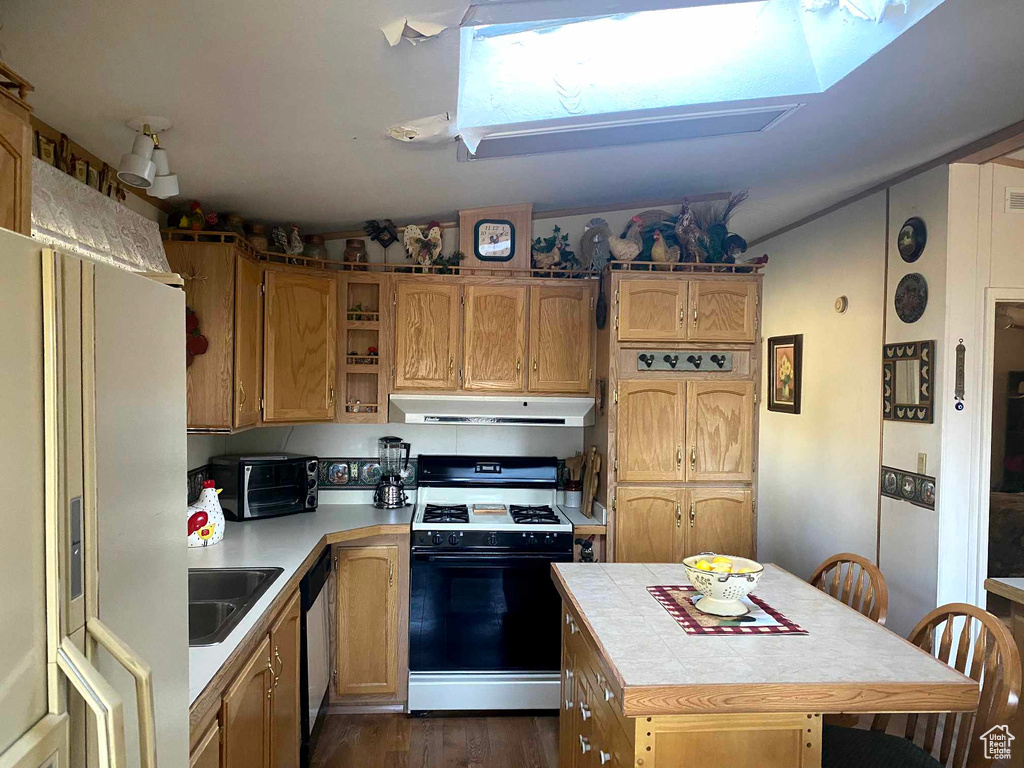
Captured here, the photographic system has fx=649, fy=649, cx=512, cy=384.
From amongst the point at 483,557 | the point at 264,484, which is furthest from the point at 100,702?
the point at 264,484

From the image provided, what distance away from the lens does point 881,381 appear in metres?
3.46

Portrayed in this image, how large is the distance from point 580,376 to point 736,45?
182cm

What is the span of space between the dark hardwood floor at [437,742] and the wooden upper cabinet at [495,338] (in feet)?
5.46

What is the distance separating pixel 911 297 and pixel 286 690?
10.7 feet

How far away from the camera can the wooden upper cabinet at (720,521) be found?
3336 millimetres

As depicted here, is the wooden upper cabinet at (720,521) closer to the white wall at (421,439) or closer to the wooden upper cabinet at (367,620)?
the white wall at (421,439)

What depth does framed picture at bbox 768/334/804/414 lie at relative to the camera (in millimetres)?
4438

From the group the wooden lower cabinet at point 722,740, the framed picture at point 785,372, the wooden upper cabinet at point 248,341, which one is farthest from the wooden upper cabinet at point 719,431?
the wooden upper cabinet at point 248,341

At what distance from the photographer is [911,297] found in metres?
3.18

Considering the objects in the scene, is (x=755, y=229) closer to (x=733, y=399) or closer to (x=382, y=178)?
(x=733, y=399)

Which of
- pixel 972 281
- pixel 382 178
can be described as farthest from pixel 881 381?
pixel 382 178

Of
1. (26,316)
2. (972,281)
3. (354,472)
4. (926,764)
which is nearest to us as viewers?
(26,316)

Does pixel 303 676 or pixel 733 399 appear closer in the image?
pixel 303 676

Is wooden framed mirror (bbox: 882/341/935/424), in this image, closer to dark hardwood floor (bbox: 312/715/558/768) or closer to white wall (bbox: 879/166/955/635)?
white wall (bbox: 879/166/955/635)
